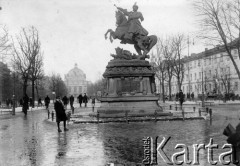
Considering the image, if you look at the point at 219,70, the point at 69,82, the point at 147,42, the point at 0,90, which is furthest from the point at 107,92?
the point at 69,82

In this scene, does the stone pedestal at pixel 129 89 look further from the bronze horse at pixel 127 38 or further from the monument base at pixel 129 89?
the bronze horse at pixel 127 38

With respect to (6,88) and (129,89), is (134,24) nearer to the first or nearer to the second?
(129,89)

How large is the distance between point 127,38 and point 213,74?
57921mm

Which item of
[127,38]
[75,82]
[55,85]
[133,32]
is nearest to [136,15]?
[133,32]

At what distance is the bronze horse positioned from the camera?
26391 millimetres

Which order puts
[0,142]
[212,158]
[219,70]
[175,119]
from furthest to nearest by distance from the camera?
[219,70] < [175,119] < [0,142] < [212,158]

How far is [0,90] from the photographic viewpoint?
65.1 metres

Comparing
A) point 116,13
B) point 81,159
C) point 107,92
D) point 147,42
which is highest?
point 116,13

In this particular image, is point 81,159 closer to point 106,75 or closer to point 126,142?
point 126,142

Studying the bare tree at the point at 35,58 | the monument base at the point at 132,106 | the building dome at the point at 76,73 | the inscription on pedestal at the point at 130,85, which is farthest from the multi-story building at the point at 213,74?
the building dome at the point at 76,73

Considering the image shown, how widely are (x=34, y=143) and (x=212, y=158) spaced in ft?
20.9

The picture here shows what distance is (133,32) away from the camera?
85.8 ft

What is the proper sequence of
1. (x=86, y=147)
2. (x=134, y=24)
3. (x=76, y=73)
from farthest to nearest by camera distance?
(x=76, y=73), (x=134, y=24), (x=86, y=147)

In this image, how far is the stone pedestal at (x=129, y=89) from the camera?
80.2 ft
